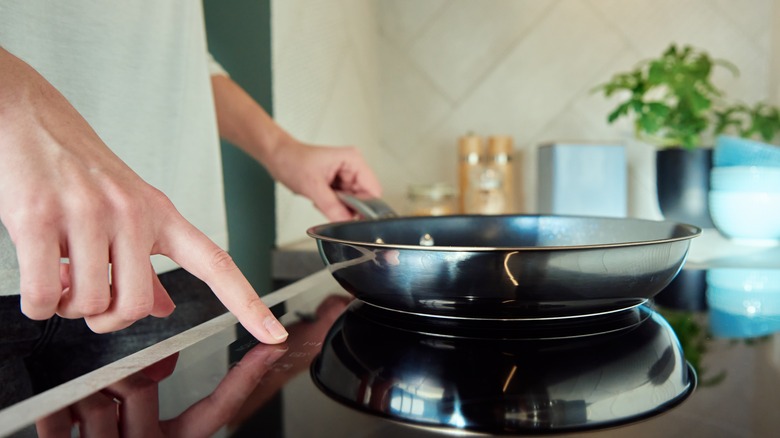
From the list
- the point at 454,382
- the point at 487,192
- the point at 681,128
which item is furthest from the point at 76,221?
the point at 681,128

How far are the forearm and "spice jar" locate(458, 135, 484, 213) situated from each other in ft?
2.48

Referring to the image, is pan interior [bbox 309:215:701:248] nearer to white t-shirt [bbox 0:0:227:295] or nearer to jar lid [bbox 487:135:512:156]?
white t-shirt [bbox 0:0:227:295]

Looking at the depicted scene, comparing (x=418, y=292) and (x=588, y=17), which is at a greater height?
(x=588, y=17)

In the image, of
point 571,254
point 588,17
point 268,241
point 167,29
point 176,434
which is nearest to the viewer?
point 176,434

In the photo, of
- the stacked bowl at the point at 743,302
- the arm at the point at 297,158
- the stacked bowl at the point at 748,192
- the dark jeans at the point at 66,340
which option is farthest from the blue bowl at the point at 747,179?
the dark jeans at the point at 66,340

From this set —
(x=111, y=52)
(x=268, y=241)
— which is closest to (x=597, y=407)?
(x=111, y=52)

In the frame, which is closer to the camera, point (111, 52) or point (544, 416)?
point (544, 416)

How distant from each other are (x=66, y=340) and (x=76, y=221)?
0.34m

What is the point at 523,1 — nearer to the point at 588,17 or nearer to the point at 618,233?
the point at 588,17

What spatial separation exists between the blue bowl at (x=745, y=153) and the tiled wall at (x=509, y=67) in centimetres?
53

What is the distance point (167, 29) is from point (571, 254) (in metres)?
0.53

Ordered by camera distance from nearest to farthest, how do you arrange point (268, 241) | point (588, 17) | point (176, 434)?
1. point (176, 434)
2. point (268, 241)
3. point (588, 17)

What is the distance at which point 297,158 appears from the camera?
0.83 metres

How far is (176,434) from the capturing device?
0.79ft
